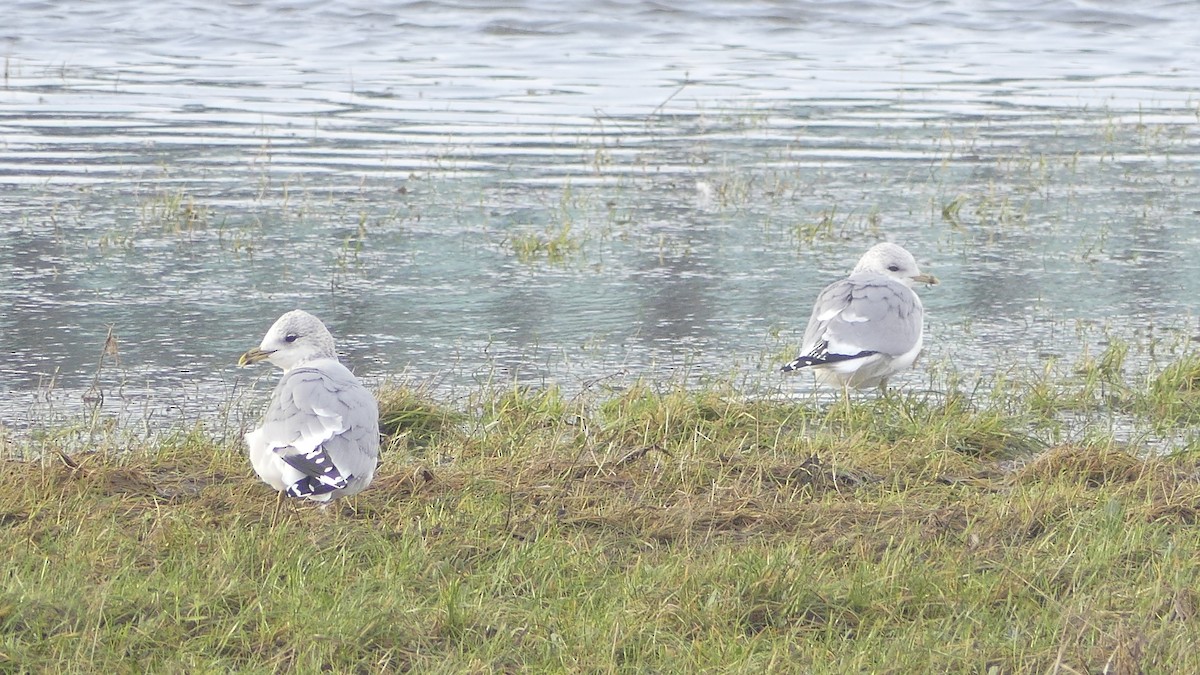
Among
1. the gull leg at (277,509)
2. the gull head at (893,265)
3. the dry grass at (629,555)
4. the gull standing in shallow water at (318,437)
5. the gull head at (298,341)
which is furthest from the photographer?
the gull head at (893,265)

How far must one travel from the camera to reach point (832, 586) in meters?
4.86

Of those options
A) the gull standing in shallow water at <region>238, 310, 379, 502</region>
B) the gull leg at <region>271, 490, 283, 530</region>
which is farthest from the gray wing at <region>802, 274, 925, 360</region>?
the gull leg at <region>271, 490, 283, 530</region>

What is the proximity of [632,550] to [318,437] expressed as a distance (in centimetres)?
100

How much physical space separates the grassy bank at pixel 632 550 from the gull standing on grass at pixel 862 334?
29 centimetres

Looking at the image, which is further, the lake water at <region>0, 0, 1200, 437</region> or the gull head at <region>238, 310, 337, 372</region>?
the lake water at <region>0, 0, 1200, 437</region>

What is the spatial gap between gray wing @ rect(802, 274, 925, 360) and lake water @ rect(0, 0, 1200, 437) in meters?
A: 0.39

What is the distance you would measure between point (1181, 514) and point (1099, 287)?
440 centimetres

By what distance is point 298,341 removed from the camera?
20.6 feet

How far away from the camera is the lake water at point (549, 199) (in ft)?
28.2

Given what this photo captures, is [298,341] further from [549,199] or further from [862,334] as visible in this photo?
[549,199]

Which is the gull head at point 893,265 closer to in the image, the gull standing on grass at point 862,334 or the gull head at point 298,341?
the gull standing on grass at point 862,334

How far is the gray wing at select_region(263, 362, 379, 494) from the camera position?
17.4ft

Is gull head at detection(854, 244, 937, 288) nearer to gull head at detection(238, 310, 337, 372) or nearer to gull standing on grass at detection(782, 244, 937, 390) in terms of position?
gull standing on grass at detection(782, 244, 937, 390)

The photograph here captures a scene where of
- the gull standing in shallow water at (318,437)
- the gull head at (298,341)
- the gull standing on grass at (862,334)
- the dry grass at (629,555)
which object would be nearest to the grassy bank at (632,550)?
the dry grass at (629,555)
